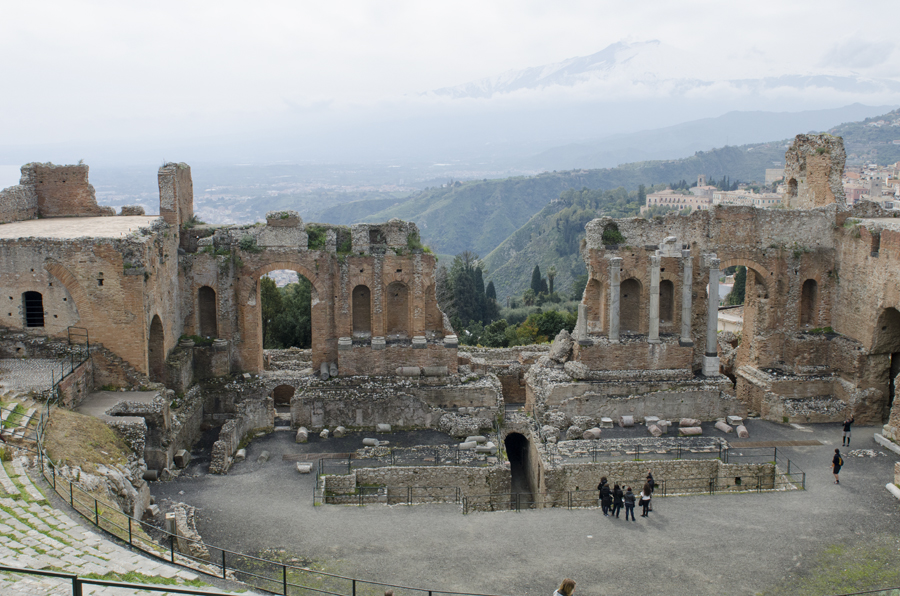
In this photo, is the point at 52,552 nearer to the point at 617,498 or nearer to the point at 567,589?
the point at 567,589

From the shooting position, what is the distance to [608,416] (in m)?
25.8

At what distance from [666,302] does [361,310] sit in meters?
11.4

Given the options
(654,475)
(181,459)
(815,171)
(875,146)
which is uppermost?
(875,146)

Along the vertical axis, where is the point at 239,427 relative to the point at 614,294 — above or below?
below

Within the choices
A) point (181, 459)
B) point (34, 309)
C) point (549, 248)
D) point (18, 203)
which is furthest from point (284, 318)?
point (549, 248)

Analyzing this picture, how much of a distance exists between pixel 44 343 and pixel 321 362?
877cm

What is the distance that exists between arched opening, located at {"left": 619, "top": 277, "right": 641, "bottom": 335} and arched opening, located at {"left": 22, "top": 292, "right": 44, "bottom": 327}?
63.4 ft

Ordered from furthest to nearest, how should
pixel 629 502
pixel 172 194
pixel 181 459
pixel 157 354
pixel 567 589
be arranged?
pixel 172 194 < pixel 157 354 < pixel 181 459 < pixel 629 502 < pixel 567 589

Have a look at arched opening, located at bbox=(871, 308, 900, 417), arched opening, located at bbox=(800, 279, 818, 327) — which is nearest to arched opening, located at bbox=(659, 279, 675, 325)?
arched opening, located at bbox=(800, 279, 818, 327)

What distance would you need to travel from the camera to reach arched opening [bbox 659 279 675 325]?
92.8 ft

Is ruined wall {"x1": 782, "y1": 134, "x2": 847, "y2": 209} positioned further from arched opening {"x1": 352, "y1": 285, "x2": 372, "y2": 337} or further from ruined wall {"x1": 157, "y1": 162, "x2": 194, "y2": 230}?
ruined wall {"x1": 157, "y1": 162, "x2": 194, "y2": 230}

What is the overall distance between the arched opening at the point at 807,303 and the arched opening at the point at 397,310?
48.3 feet

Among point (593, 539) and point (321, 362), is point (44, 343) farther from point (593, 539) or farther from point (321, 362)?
point (593, 539)

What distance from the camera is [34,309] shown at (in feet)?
74.3
